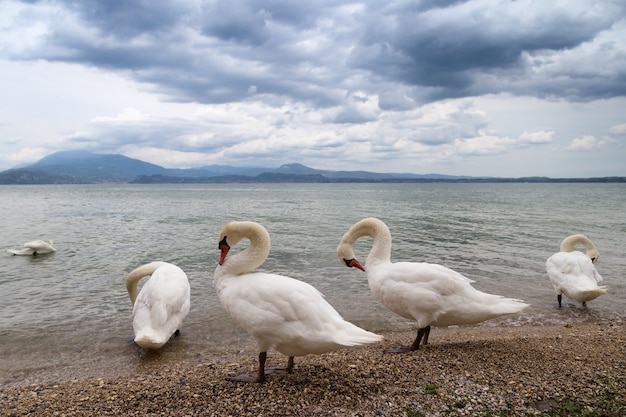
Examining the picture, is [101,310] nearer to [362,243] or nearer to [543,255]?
[362,243]

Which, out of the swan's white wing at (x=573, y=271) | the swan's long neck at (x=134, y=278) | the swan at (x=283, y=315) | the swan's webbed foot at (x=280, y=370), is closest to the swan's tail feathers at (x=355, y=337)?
the swan at (x=283, y=315)

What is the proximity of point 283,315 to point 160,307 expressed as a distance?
361cm

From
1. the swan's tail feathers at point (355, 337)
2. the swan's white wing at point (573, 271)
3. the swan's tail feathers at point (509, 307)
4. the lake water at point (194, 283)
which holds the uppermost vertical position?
the swan's tail feathers at point (355, 337)

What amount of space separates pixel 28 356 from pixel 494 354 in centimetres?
795

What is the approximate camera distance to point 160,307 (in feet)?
25.2

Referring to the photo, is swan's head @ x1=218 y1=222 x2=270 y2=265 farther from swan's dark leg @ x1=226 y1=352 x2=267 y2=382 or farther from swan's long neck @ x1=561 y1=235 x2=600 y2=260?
swan's long neck @ x1=561 y1=235 x2=600 y2=260

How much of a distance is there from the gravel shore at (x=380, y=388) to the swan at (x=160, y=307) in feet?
2.36

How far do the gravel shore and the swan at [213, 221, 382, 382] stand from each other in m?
0.57

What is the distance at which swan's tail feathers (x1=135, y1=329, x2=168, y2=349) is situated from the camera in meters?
7.11

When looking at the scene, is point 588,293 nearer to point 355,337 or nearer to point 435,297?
point 435,297

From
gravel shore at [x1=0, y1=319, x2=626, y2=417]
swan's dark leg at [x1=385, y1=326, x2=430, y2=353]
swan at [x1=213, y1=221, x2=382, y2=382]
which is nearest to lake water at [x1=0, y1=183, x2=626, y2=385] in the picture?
gravel shore at [x1=0, y1=319, x2=626, y2=417]

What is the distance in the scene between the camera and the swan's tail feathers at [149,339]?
7.11m

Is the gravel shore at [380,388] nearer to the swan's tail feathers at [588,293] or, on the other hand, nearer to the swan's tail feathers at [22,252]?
the swan's tail feathers at [588,293]

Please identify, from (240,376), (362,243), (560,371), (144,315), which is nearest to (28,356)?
(144,315)
